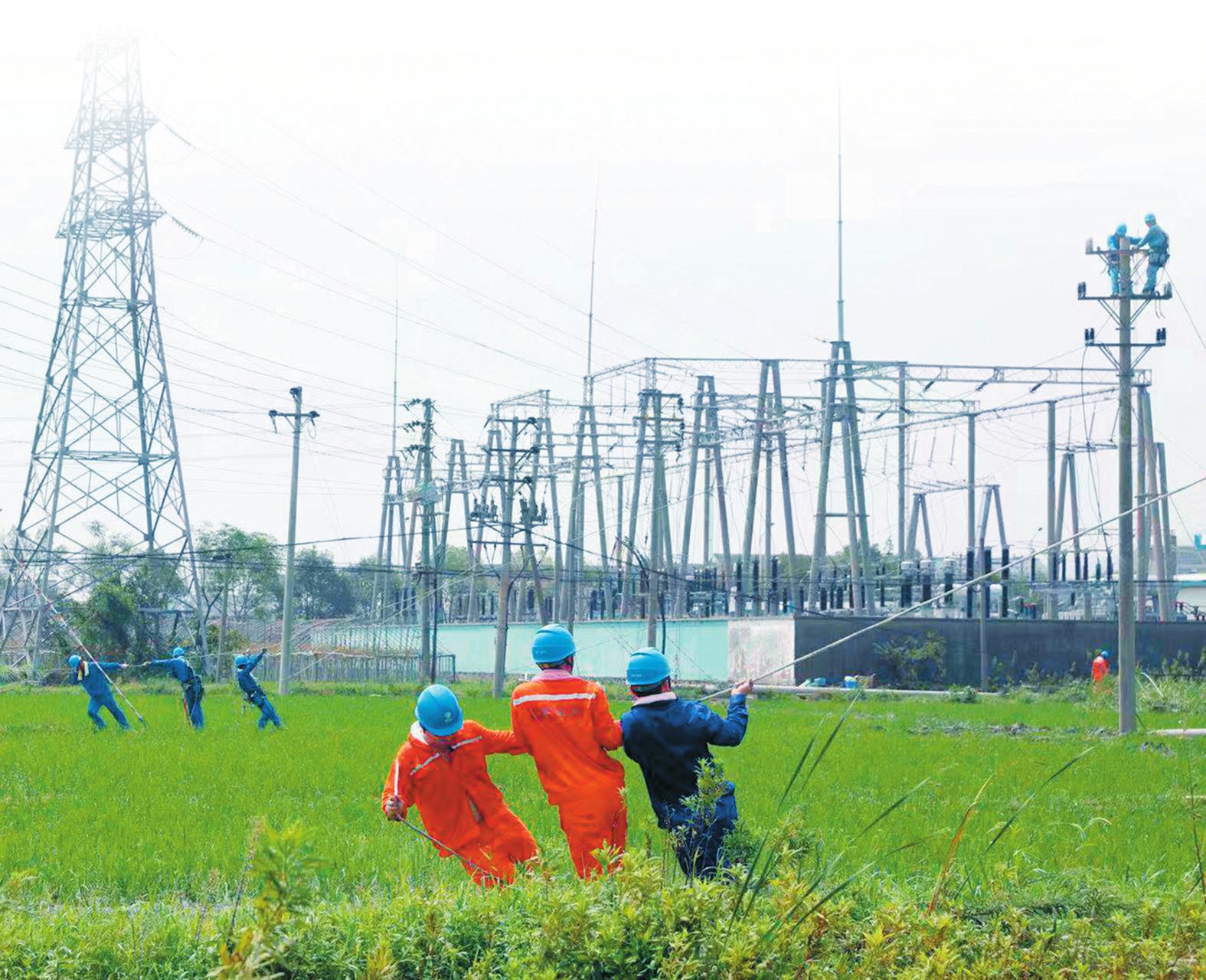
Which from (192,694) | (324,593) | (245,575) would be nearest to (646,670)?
(192,694)

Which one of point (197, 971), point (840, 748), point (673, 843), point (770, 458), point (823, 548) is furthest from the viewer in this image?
point (770, 458)

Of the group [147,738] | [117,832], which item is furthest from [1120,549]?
[117,832]

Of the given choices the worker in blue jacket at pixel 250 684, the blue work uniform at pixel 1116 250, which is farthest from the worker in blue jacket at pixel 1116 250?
the worker in blue jacket at pixel 250 684

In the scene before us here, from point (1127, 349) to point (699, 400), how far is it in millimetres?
22384

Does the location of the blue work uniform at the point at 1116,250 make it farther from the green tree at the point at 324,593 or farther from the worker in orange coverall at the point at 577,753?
the green tree at the point at 324,593

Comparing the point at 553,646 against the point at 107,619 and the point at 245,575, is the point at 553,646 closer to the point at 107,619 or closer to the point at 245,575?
the point at 107,619

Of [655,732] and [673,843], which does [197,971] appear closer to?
[673,843]

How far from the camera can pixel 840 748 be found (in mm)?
21500

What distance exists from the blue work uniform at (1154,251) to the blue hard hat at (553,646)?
1921 centimetres

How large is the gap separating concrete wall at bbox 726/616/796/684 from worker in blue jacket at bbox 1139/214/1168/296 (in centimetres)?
1875

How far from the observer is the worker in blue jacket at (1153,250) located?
24.6 metres

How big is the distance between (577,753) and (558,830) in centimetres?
435

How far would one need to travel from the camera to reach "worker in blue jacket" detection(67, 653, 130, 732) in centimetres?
2338

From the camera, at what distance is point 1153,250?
81.0ft
